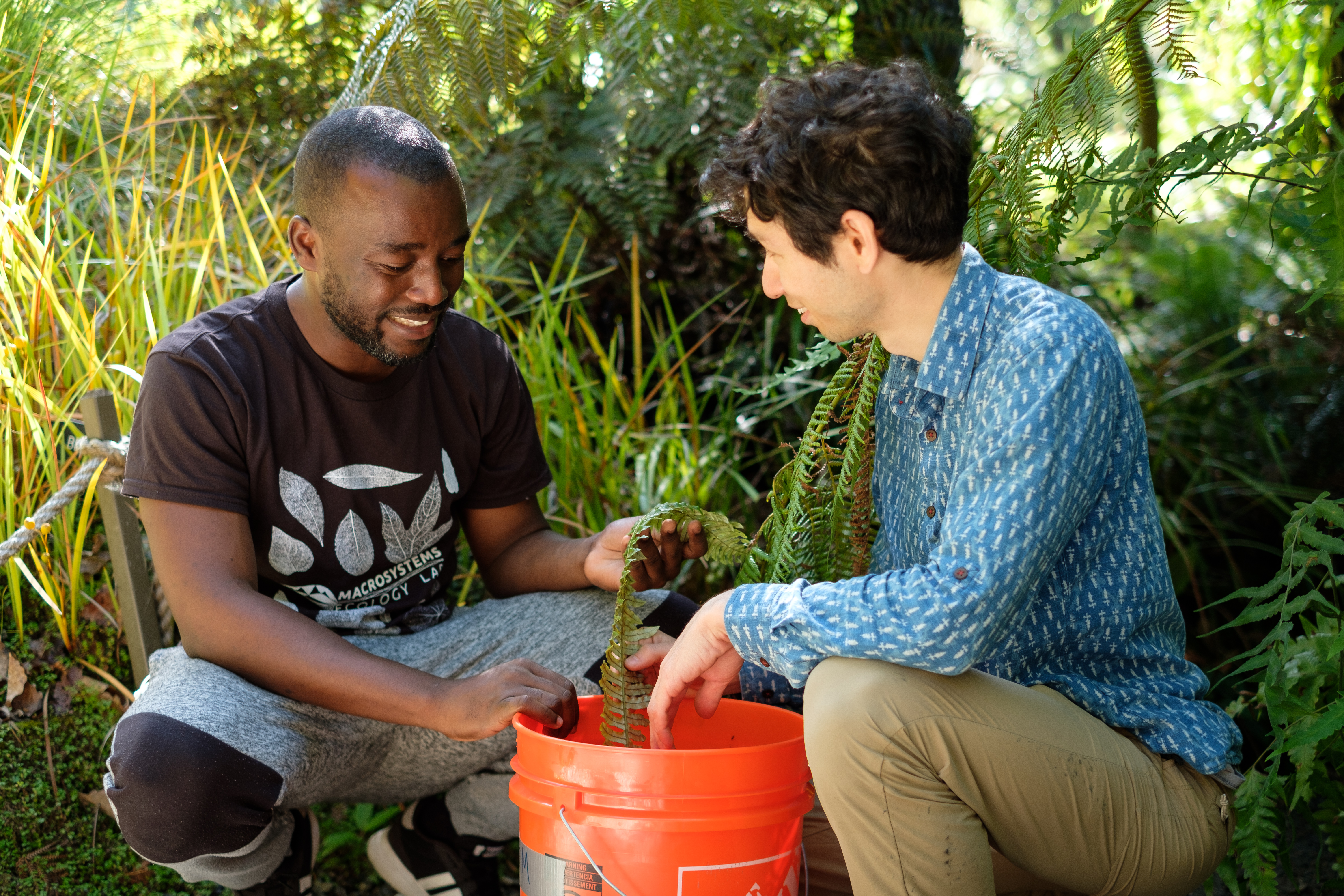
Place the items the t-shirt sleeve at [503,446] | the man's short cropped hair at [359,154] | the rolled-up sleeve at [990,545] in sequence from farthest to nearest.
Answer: the t-shirt sleeve at [503,446] → the man's short cropped hair at [359,154] → the rolled-up sleeve at [990,545]

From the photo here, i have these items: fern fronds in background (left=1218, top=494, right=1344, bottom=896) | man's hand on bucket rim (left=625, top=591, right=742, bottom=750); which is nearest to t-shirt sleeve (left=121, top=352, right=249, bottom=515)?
man's hand on bucket rim (left=625, top=591, right=742, bottom=750)

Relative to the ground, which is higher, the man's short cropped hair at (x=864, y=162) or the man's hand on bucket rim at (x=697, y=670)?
the man's short cropped hair at (x=864, y=162)

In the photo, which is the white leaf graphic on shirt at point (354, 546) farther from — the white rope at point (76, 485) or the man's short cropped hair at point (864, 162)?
the man's short cropped hair at point (864, 162)

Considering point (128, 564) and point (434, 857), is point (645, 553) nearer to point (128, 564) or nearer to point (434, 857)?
point (434, 857)

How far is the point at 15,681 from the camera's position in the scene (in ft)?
7.29

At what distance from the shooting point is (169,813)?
5.41ft

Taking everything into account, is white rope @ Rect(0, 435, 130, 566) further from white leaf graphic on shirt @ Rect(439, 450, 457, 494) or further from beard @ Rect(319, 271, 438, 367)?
white leaf graphic on shirt @ Rect(439, 450, 457, 494)

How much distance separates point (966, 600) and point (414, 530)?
1279 millimetres

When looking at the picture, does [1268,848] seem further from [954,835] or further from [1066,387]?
[1066,387]

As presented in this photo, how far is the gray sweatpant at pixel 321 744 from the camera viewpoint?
1665mm

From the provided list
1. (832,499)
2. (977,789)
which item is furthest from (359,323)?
(977,789)

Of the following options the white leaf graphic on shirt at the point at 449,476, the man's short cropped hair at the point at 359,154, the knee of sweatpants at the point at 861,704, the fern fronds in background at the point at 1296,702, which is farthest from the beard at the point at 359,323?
the fern fronds in background at the point at 1296,702

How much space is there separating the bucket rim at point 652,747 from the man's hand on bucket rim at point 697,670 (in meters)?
0.04

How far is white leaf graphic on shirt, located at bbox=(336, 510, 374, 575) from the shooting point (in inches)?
82.7
